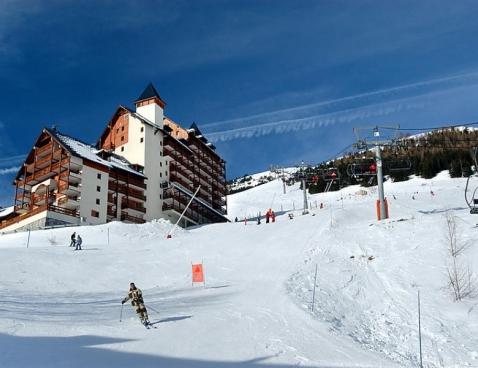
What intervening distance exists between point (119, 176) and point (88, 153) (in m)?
5.25

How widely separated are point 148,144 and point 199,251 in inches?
1732

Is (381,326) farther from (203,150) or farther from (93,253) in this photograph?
(203,150)

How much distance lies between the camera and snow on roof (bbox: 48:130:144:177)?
65562mm

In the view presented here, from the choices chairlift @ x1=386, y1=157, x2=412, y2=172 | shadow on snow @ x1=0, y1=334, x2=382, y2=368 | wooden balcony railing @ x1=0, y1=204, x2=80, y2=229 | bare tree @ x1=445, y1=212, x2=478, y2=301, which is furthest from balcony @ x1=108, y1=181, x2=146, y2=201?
shadow on snow @ x1=0, y1=334, x2=382, y2=368

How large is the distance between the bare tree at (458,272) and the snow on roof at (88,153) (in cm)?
4954

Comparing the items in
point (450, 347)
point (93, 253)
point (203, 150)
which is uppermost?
point (203, 150)

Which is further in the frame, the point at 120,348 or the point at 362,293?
the point at 362,293

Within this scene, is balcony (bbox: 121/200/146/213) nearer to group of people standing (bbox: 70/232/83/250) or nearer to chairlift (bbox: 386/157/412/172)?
group of people standing (bbox: 70/232/83/250)

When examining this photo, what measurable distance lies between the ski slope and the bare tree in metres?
0.50

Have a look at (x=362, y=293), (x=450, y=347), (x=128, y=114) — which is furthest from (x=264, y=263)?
(x=128, y=114)

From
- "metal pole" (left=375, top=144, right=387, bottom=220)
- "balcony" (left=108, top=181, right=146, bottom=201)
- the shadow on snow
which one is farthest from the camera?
"balcony" (left=108, top=181, right=146, bottom=201)

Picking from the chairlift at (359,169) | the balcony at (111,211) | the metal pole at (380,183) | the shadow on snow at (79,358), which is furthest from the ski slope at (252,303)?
the balcony at (111,211)

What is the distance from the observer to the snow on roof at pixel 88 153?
6556cm

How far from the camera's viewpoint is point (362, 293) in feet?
76.0
